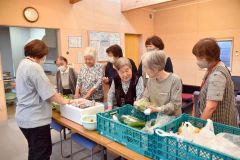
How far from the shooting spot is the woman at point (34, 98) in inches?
60.4

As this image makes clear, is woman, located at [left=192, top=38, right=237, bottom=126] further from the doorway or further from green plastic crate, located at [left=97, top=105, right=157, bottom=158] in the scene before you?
the doorway

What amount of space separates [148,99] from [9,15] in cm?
373

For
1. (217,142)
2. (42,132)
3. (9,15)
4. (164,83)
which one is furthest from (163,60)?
(9,15)

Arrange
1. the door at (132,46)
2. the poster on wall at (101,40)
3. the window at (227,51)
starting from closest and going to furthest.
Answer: the window at (227,51) < the poster on wall at (101,40) < the door at (132,46)

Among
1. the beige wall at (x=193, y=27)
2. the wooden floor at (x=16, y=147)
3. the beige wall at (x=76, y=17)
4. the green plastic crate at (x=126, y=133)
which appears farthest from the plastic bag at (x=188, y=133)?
the beige wall at (x=193, y=27)

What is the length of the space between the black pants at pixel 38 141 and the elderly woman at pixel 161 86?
2.81 ft

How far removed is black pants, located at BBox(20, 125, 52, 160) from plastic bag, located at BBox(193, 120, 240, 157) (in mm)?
1268

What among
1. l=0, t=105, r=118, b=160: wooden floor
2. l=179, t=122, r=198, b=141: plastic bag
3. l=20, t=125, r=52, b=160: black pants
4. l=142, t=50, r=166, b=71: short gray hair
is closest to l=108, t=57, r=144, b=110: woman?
l=142, t=50, r=166, b=71: short gray hair

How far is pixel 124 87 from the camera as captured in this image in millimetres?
1818

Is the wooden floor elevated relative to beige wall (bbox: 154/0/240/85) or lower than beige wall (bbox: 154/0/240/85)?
lower

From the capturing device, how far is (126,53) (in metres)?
6.19

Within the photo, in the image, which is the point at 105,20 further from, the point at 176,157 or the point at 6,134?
the point at 176,157

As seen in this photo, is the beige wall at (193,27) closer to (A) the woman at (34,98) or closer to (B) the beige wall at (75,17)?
(B) the beige wall at (75,17)

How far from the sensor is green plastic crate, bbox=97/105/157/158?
3.69ft
